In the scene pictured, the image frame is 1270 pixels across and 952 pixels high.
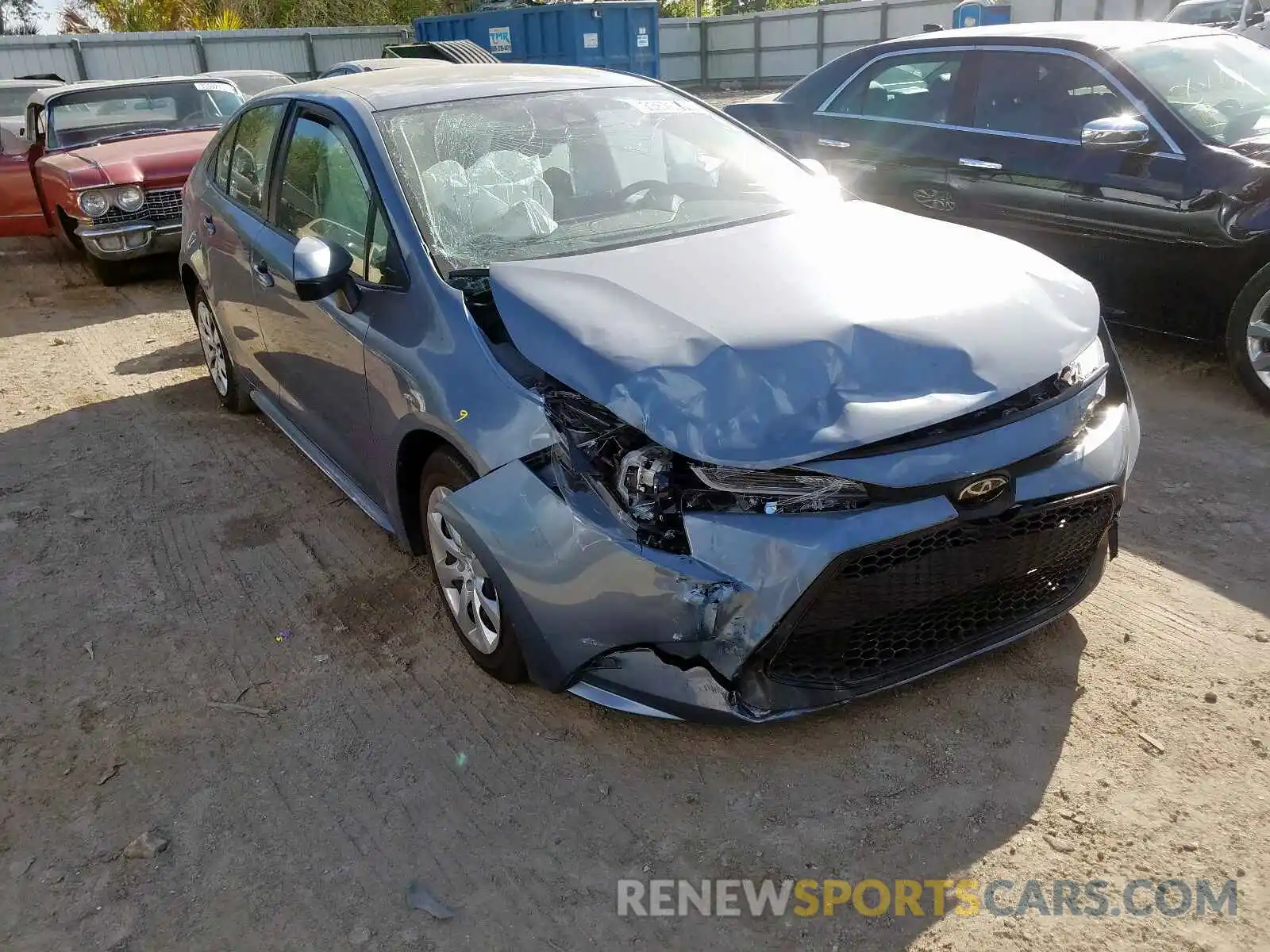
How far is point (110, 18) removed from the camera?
24250 mm

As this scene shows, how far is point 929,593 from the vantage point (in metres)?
2.65

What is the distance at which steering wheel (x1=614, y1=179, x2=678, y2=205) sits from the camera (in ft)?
12.4

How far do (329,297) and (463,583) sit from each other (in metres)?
1.20

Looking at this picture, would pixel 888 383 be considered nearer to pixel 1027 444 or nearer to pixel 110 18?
pixel 1027 444

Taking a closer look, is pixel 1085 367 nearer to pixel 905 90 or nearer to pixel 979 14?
pixel 905 90

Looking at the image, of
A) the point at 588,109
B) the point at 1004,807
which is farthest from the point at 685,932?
the point at 588,109

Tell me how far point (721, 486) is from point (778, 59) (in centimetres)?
2787

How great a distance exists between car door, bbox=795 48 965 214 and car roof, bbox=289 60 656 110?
2191 mm

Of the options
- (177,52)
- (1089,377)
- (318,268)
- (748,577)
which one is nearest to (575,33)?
(177,52)

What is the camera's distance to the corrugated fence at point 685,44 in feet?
66.9

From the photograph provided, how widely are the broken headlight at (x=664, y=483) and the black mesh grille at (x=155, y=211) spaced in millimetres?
6907

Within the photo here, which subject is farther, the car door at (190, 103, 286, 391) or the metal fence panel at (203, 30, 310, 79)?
the metal fence panel at (203, 30, 310, 79)

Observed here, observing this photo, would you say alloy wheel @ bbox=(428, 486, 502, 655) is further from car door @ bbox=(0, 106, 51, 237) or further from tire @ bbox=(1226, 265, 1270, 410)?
car door @ bbox=(0, 106, 51, 237)

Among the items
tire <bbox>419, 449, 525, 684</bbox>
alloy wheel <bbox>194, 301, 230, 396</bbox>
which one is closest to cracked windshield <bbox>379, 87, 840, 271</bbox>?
tire <bbox>419, 449, 525, 684</bbox>
